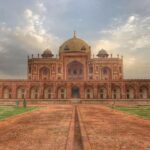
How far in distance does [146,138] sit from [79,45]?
61309mm

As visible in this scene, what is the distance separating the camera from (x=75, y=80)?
5625 centimetres

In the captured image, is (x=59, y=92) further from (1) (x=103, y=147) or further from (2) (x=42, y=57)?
(1) (x=103, y=147)

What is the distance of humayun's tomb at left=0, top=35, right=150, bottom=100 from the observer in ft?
183

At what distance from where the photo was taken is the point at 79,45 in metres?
69.2

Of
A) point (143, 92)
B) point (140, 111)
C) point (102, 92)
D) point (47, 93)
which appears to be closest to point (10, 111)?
point (140, 111)

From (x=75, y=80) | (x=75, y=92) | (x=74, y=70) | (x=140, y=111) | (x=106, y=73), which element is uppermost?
(x=74, y=70)

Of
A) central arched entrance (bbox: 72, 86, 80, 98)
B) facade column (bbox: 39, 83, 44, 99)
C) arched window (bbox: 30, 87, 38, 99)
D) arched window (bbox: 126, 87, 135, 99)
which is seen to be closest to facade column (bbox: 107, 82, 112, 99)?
arched window (bbox: 126, 87, 135, 99)

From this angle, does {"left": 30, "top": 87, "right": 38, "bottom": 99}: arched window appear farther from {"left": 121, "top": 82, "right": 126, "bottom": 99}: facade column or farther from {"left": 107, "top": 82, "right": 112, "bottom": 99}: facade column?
{"left": 121, "top": 82, "right": 126, "bottom": 99}: facade column

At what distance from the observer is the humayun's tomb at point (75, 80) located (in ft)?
183

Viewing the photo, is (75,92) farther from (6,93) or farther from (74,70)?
(6,93)

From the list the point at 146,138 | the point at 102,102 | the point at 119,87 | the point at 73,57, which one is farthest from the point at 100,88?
the point at 146,138

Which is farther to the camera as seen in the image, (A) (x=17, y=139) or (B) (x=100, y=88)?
(B) (x=100, y=88)

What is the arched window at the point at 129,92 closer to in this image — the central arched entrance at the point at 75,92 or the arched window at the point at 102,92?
the arched window at the point at 102,92

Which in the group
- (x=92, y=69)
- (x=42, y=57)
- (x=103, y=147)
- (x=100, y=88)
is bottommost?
(x=103, y=147)
